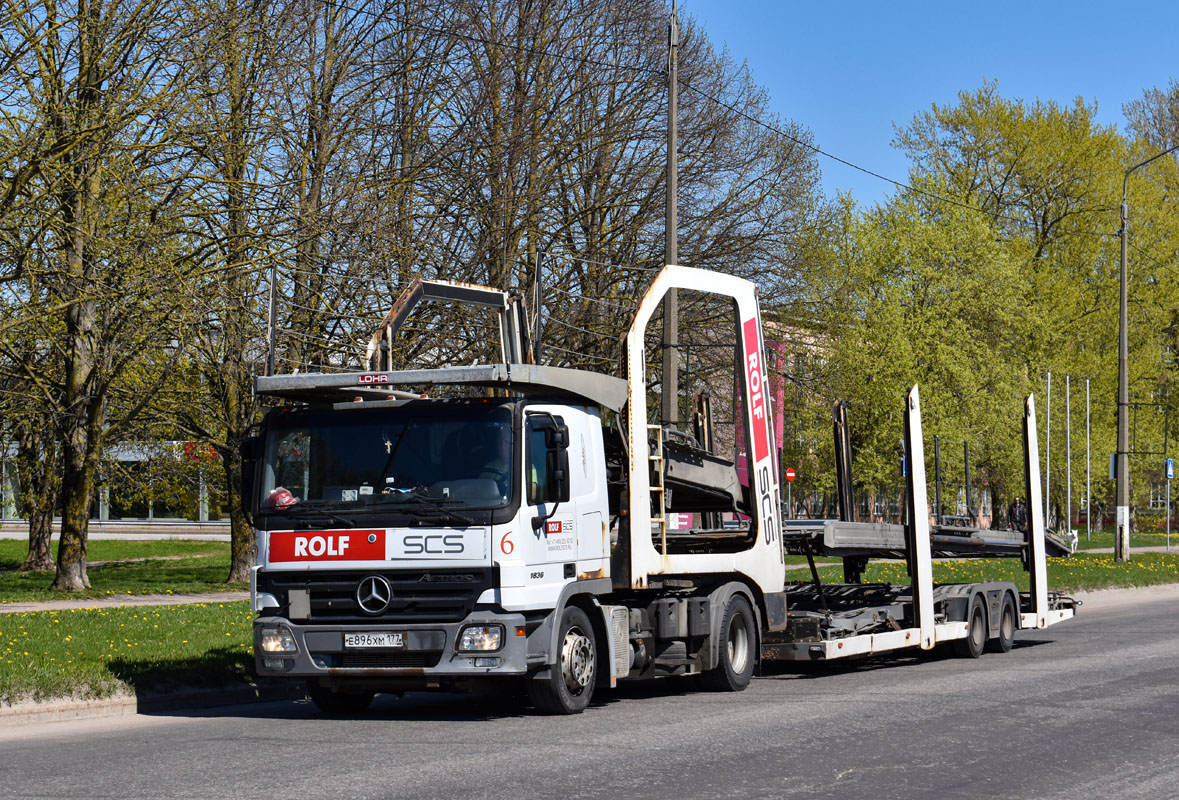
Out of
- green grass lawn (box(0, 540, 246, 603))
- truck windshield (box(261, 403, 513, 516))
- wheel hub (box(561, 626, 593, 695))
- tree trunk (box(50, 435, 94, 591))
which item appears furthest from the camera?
green grass lawn (box(0, 540, 246, 603))

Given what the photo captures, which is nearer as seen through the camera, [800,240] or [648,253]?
[648,253]

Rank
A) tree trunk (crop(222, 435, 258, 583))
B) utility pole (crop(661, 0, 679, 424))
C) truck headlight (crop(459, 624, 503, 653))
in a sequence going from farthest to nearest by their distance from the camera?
tree trunk (crop(222, 435, 258, 583)), utility pole (crop(661, 0, 679, 424)), truck headlight (crop(459, 624, 503, 653))

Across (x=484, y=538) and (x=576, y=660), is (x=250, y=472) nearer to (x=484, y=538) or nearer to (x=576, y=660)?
(x=484, y=538)

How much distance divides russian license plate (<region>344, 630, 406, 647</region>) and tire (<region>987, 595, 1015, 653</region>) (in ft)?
27.9

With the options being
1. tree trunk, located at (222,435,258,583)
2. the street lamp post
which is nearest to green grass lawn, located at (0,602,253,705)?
tree trunk, located at (222,435,258,583)

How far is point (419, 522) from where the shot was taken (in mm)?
10680

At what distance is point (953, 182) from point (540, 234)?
81.7ft

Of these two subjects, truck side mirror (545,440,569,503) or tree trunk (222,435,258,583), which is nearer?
truck side mirror (545,440,569,503)

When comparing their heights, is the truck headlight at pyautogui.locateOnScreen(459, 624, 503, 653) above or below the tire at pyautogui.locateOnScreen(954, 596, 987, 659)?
above

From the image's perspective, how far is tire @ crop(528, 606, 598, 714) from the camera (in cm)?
1093

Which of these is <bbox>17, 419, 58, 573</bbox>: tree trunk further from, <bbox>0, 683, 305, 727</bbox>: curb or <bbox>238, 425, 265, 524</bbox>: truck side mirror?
<bbox>238, 425, 265, 524</bbox>: truck side mirror

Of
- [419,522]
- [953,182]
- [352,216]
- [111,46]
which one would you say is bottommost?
[419,522]

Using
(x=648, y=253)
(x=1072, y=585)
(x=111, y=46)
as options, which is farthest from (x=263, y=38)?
(x=1072, y=585)

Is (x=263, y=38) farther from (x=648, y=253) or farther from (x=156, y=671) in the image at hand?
(x=156, y=671)
